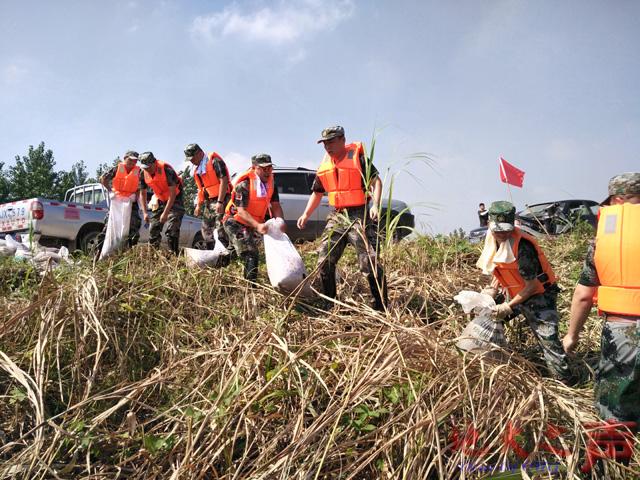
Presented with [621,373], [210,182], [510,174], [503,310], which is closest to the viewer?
[621,373]

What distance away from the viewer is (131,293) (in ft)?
10.7

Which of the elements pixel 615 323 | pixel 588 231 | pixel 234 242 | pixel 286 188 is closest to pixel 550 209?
pixel 588 231

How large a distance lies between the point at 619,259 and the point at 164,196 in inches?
214

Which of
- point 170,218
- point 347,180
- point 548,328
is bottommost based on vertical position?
point 548,328

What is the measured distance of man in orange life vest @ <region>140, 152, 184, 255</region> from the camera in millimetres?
6027

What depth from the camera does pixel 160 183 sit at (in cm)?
610

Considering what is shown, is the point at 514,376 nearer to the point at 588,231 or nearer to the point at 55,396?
the point at 55,396

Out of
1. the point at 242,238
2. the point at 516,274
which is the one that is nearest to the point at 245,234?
the point at 242,238

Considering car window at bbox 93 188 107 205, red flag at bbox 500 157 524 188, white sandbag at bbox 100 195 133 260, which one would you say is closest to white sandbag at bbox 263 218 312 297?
white sandbag at bbox 100 195 133 260

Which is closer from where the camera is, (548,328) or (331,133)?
(548,328)

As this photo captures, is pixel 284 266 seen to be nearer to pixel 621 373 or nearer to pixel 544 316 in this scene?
pixel 544 316

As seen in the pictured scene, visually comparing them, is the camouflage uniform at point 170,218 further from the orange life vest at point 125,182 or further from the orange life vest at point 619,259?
the orange life vest at point 619,259

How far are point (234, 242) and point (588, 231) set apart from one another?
513 centimetres

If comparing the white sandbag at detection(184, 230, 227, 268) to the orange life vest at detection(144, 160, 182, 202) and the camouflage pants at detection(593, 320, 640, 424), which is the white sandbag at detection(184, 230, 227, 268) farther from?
the camouflage pants at detection(593, 320, 640, 424)
